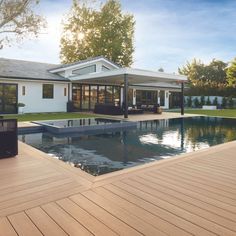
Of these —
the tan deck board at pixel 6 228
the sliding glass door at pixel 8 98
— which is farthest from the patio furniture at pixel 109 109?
the tan deck board at pixel 6 228

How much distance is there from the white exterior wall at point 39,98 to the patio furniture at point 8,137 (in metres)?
13.9

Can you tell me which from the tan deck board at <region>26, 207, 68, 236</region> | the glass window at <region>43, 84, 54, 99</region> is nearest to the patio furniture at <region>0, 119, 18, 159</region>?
the tan deck board at <region>26, 207, 68, 236</region>

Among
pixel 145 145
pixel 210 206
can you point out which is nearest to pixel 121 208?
pixel 210 206

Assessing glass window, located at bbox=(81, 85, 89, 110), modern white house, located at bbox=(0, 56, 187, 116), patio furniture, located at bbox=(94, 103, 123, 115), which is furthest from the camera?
glass window, located at bbox=(81, 85, 89, 110)

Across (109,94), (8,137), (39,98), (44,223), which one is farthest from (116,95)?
(44,223)

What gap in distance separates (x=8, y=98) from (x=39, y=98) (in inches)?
90.5

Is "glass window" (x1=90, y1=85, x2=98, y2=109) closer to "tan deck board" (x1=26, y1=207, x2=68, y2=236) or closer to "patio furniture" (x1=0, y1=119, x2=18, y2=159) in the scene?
"patio furniture" (x1=0, y1=119, x2=18, y2=159)

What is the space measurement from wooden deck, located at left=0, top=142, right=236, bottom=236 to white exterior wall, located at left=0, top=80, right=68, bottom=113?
48.6ft

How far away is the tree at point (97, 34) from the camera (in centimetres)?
3928

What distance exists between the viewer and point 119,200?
3551mm

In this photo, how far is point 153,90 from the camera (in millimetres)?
29500

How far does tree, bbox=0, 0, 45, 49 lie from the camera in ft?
50.1

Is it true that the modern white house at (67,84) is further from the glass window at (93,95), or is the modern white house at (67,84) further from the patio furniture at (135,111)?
the patio furniture at (135,111)

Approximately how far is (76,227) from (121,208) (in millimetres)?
693
